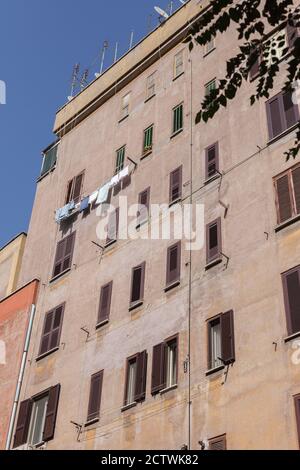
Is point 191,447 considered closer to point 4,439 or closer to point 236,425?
Answer: point 236,425

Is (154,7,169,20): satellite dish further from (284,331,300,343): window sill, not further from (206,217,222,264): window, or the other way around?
(284,331,300,343): window sill

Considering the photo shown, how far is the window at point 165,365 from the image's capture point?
20562 millimetres

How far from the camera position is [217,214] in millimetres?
22547

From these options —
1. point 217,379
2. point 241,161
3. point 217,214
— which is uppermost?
point 241,161

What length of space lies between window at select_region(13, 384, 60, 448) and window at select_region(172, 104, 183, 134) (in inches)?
426

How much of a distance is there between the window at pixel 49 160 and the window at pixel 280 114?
1419 cm

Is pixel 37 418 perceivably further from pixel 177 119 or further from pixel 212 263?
pixel 177 119

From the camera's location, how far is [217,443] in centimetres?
1806

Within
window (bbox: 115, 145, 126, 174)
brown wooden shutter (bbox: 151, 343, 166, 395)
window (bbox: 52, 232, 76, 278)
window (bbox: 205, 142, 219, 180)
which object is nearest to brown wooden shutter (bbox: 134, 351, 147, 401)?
brown wooden shutter (bbox: 151, 343, 166, 395)

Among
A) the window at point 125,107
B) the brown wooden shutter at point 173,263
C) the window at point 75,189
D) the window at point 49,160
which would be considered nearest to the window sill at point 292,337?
the brown wooden shutter at point 173,263

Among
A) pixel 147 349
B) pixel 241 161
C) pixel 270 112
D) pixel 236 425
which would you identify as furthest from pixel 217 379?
pixel 270 112

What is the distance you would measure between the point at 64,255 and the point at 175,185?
6.16 m
